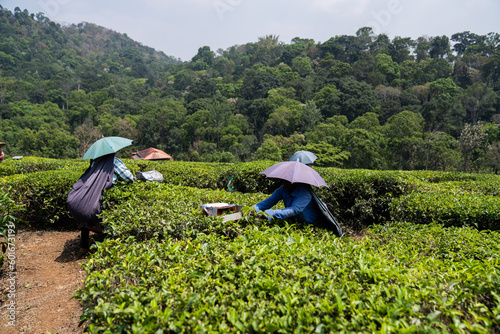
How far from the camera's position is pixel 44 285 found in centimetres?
368

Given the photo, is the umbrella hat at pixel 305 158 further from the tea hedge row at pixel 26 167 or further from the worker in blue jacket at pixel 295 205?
the tea hedge row at pixel 26 167

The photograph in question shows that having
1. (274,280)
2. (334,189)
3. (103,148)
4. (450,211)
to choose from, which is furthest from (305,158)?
(274,280)

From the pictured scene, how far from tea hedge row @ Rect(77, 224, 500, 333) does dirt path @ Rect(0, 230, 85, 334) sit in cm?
118

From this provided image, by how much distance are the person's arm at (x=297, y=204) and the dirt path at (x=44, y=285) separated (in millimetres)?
2285

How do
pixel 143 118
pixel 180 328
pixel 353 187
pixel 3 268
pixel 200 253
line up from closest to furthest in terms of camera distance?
pixel 180 328, pixel 200 253, pixel 3 268, pixel 353 187, pixel 143 118

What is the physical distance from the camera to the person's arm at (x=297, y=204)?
3273 millimetres

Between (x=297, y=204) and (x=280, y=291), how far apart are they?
1.63 meters

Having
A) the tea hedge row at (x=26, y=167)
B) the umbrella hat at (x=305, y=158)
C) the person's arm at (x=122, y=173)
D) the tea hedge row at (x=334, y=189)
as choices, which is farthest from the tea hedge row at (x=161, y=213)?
the tea hedge row at (x=26, y=167)

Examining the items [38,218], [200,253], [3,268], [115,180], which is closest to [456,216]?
[200,253]

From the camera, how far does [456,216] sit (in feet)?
14.9

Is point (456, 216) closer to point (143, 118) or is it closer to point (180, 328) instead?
point (180, 328)

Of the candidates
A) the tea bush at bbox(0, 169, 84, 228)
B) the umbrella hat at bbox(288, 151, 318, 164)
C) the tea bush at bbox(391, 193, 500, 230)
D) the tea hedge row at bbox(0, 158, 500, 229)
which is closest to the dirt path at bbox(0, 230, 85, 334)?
the tea bush at bbox(0, 169, 84, 228)

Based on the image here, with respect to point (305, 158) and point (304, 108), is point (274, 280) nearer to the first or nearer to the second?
point (305, 158)

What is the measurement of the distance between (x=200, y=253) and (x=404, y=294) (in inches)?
56.6
